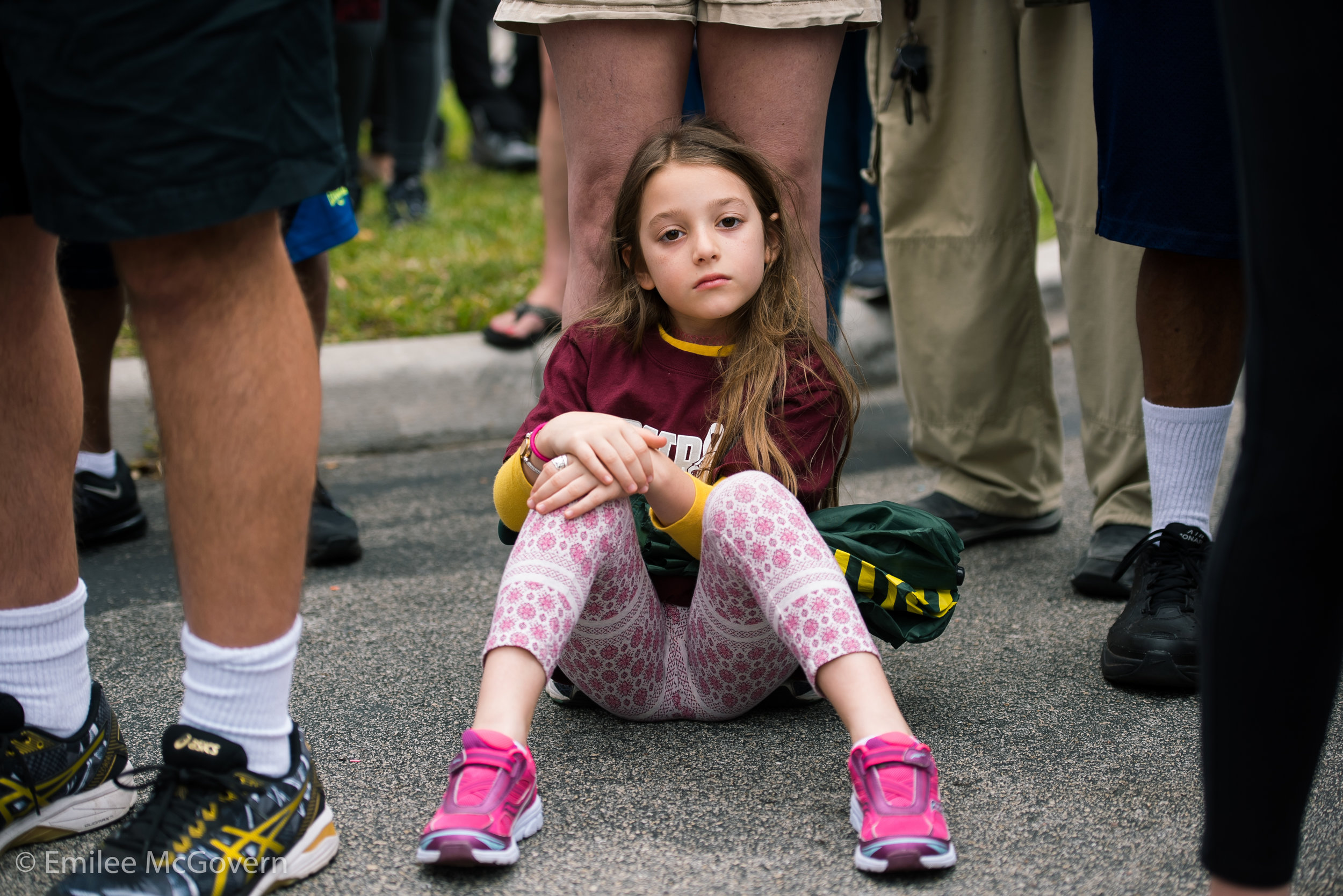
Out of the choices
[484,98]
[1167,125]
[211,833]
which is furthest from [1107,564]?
[484,98]

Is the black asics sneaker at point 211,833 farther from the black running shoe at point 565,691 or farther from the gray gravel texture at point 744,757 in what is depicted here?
the black running shoe at point 565,691

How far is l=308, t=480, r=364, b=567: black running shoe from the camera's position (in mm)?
2615

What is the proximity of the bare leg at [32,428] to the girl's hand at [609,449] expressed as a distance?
24.6 inches

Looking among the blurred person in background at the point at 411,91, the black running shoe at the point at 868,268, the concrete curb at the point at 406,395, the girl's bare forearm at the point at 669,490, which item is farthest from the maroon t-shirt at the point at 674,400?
the blurred person in background at the point at 411,91

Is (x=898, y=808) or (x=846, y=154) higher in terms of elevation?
(x=846, y=154)

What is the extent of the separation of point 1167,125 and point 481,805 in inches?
55.5

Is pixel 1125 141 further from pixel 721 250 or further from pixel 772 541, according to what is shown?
pixel 772 541

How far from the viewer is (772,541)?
5.04 ft

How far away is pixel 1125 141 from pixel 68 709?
171 cm

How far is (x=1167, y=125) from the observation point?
1.89 metres

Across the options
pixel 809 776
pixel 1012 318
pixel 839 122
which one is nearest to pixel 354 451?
pixel 839 122

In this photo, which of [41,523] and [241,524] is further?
[41,523]

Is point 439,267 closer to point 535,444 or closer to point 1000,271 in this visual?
point 1000,271

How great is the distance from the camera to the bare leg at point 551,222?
3.81m
